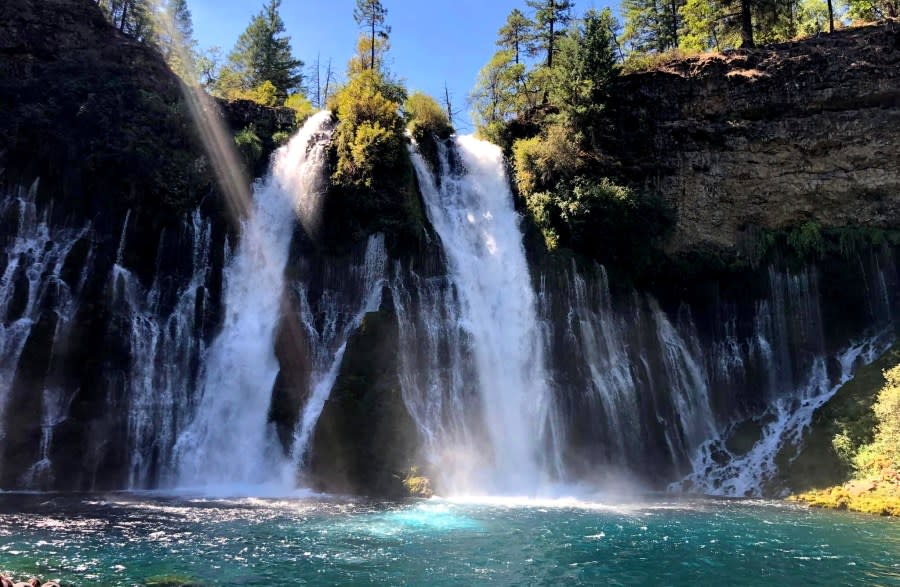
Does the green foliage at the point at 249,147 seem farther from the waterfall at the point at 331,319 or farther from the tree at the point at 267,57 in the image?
the tree at the point at 267,57

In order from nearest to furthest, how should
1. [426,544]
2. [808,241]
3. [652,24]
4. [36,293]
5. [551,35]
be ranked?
[426,544] → [36,293] → [808,241] → [551,35] → [652,24]

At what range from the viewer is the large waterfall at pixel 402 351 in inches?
902

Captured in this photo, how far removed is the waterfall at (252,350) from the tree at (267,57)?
2297 centimetres

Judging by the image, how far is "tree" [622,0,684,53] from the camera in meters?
48.6

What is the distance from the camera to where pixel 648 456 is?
26.8m

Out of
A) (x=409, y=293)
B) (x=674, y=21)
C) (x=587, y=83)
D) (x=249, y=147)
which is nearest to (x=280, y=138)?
(x=249, y=147)

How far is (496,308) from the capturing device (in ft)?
91.9

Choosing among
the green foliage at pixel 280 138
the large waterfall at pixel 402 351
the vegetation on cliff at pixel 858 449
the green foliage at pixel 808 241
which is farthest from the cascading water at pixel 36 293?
the green foliage at pixel 808 241

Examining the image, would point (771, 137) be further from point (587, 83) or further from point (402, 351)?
point (402, 351)

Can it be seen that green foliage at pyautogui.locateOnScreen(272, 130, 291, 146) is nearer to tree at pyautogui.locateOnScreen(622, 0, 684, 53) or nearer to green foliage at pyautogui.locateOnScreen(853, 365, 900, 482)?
green foliage at pyautogui.locateOnScreen(853, 365, 900, 482)

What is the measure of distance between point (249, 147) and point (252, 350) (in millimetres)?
11028

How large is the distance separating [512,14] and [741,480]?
36994mm

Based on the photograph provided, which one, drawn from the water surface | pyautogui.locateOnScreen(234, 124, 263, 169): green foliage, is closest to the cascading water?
the water surface

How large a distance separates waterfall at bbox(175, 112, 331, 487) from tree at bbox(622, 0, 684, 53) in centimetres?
3186
